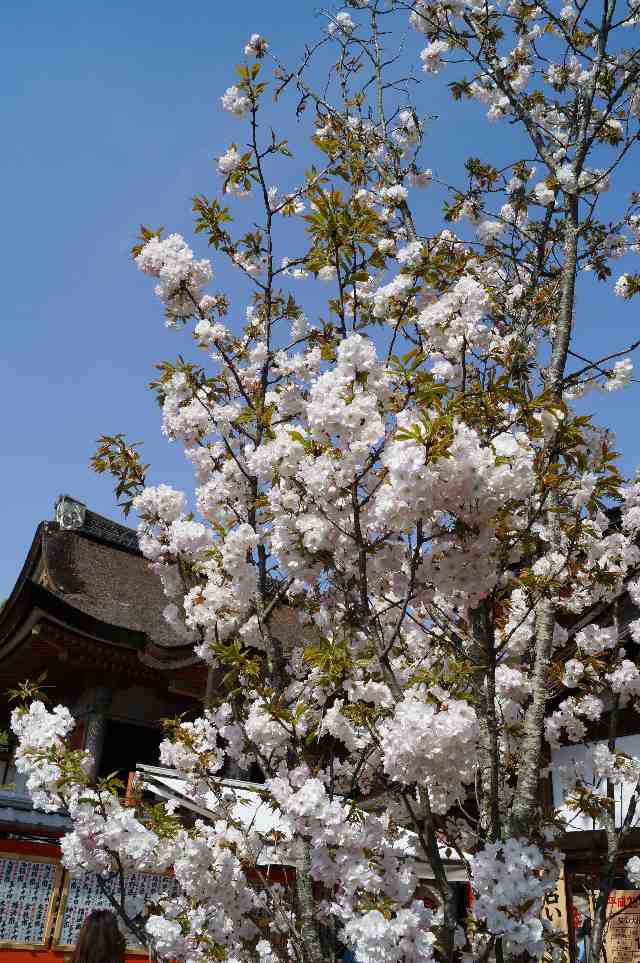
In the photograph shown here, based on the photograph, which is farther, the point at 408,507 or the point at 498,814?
the point at 498,814

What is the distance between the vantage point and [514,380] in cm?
491

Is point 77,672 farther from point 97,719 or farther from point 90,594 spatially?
point 90,594

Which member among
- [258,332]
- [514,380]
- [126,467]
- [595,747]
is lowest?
[595,747]

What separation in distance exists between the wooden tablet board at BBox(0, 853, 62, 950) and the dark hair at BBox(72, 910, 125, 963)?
11.8 feet

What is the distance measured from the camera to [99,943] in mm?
2877

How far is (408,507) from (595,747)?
2472 mm

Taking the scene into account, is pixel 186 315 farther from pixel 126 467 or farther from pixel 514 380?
pixel 514 380

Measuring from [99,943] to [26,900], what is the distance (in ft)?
12.4

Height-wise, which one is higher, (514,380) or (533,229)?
(533,229)

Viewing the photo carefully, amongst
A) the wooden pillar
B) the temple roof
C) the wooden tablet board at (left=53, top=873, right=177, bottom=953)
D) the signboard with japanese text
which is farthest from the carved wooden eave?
the signboard with japanese text

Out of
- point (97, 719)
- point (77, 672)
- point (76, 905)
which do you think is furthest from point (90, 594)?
point (76, 905)

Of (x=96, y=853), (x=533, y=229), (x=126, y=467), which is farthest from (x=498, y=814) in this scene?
(x=533, y=229)

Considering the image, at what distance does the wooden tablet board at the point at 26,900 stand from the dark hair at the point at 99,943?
3607mm

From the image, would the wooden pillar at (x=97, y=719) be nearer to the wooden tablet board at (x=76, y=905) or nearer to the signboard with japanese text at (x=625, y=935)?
the wooden tablet board at (x=76, y=905)
